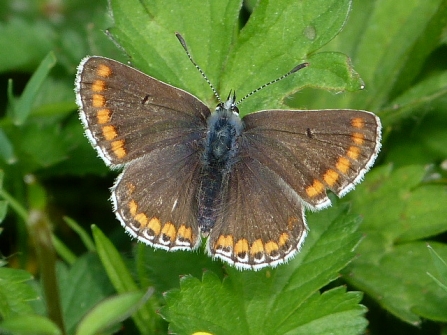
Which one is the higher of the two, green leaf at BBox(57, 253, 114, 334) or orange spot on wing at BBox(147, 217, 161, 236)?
green leaf at BBox(57, 253, 114, 334)

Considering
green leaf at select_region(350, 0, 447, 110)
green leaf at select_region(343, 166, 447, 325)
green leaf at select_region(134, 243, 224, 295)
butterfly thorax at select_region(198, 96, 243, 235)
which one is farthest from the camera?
green leaf at select_region(350, 0, 447, 110)

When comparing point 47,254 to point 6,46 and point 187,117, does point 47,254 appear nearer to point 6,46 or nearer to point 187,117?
point 187,117

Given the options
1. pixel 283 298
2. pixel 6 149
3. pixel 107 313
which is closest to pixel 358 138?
pixel 283 298

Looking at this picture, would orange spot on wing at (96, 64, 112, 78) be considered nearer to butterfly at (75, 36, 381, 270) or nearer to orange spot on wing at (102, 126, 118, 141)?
butterfly at (75, 36, 381, 270)

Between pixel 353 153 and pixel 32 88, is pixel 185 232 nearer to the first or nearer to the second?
pixel 353 153

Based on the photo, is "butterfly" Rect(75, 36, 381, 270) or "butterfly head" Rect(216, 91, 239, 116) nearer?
"butterfly" Rect(75, 36, 381, 270)

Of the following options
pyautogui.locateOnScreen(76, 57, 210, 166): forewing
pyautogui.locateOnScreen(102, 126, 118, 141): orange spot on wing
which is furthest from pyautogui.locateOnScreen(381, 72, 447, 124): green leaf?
pyautogui.locateOnScreen(102, 126, 118, 141): orange spot on wing

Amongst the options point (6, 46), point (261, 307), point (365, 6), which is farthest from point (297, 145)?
point (6, 46)
